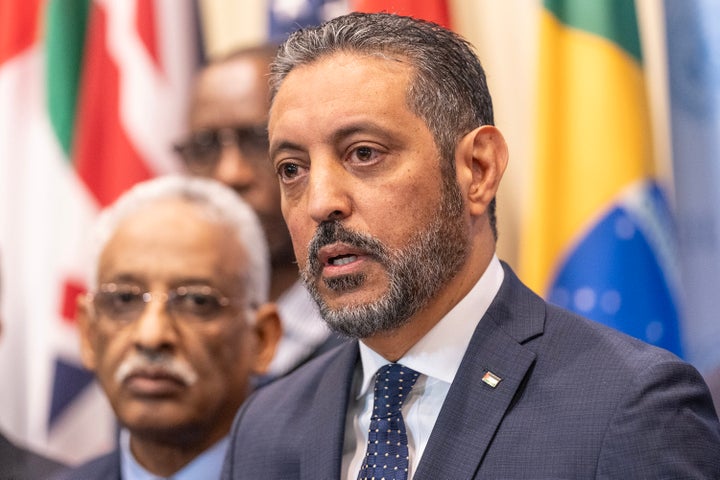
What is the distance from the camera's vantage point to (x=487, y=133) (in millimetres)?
2143

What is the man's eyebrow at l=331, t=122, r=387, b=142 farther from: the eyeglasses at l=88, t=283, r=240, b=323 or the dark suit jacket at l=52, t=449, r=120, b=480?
the dark suit jacket at l=52, t=449, r=120, b=480

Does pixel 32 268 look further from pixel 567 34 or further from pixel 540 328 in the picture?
pixel 540 328

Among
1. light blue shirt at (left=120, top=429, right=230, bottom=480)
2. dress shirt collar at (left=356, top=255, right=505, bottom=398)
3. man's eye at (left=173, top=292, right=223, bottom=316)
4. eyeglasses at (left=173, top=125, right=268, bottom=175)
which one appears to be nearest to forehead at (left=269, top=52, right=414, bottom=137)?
dress shirt collar at (left=356, top=255, right=505, bottom=398)

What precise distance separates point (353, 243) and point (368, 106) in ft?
0.85

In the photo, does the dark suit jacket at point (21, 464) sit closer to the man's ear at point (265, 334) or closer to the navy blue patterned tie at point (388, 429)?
the man's ear at point (265, 334)

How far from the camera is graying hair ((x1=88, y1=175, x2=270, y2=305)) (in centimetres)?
312

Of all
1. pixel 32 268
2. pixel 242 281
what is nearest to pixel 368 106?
pixel 242 281

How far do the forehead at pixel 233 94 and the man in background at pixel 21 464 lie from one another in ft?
4.71

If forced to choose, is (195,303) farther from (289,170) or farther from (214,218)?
(289,170)

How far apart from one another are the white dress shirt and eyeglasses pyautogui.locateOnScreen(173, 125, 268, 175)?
79.3 inches

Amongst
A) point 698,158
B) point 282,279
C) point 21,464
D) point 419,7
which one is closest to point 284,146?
point 21,464

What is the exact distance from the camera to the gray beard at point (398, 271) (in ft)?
6.56

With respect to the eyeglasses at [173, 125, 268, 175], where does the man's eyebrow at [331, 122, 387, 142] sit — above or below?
above

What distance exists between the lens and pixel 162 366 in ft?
9.46
